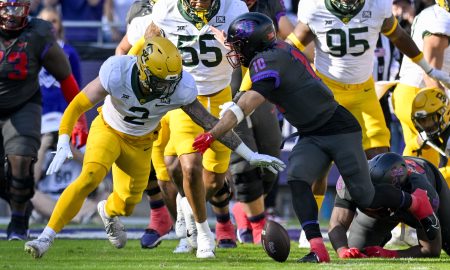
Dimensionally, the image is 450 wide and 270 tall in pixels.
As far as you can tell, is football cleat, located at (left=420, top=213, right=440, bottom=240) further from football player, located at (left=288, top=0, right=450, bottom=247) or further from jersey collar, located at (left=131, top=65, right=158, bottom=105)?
jersey collar, located at (left=131, top=65, right=158, bottom=105)

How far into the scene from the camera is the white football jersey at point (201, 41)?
325 inches

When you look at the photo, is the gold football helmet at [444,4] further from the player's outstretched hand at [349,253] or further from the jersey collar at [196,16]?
the player's outstretched hand at [349,253]

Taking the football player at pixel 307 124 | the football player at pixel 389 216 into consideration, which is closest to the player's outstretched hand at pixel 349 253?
the football player at pixel 389 216

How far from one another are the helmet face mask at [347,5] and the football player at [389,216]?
124cm

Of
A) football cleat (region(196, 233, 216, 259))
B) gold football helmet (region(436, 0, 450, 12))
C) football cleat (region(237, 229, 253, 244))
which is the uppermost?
gold football helmet (region(436, 0, 450, 12))

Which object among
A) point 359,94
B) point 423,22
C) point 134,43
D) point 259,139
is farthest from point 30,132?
point 423,22

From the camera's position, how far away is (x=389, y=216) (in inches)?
305

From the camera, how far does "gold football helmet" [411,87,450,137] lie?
8.87 meters

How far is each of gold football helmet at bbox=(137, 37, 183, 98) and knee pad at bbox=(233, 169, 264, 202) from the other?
2218 millimetres

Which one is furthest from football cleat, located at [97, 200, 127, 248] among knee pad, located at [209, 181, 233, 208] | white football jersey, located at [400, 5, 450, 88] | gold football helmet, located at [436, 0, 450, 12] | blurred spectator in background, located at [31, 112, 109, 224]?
blurred spectator in background, located at [31, 112, 109, 224]

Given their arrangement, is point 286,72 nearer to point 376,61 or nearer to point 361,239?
point 361,239

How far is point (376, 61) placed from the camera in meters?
10.9

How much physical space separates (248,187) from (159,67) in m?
2.46

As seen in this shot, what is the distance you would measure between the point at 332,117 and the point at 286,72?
0.44 metres
